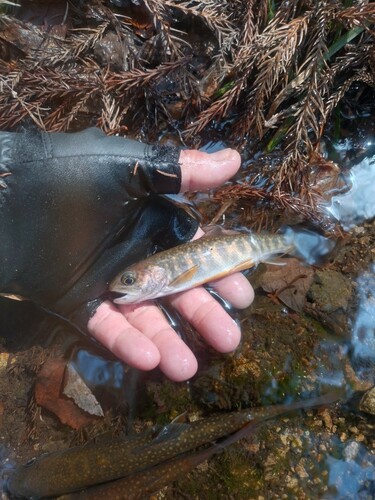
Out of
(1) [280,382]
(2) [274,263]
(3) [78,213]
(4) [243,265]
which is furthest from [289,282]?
(3) [78,213]

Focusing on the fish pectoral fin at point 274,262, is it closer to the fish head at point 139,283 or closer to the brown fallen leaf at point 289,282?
the brown fallen leaf at point 289,282

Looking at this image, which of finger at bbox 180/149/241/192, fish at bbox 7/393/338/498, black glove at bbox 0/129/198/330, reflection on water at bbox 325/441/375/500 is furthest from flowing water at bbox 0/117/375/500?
finger at bbox 180/149/241/192

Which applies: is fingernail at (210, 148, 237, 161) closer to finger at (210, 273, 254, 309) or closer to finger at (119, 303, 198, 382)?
finger at (210, 273, 254, 309)

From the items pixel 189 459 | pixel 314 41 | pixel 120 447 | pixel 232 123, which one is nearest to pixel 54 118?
pixel 232 123

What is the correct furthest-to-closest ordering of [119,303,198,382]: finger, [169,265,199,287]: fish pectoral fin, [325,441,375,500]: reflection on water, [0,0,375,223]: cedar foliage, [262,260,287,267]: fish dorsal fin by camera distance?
1. [262,260,287,267]: fish dorsal fin
2. [0,0,375,223]: cedar foliage
3. [169,265,199,287]: fish pectoral fin
4. [119,303,198,382]: finger
5. [325,441,375,500]: reflection on water

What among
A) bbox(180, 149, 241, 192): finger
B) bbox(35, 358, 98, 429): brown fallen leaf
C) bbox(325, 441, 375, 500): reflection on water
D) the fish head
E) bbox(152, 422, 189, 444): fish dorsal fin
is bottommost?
bbox(35, 358, 98, 429): brown fallen leaf

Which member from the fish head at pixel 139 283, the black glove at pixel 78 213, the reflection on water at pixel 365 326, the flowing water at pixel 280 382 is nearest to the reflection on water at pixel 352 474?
the flowing water at pixel 280 382
